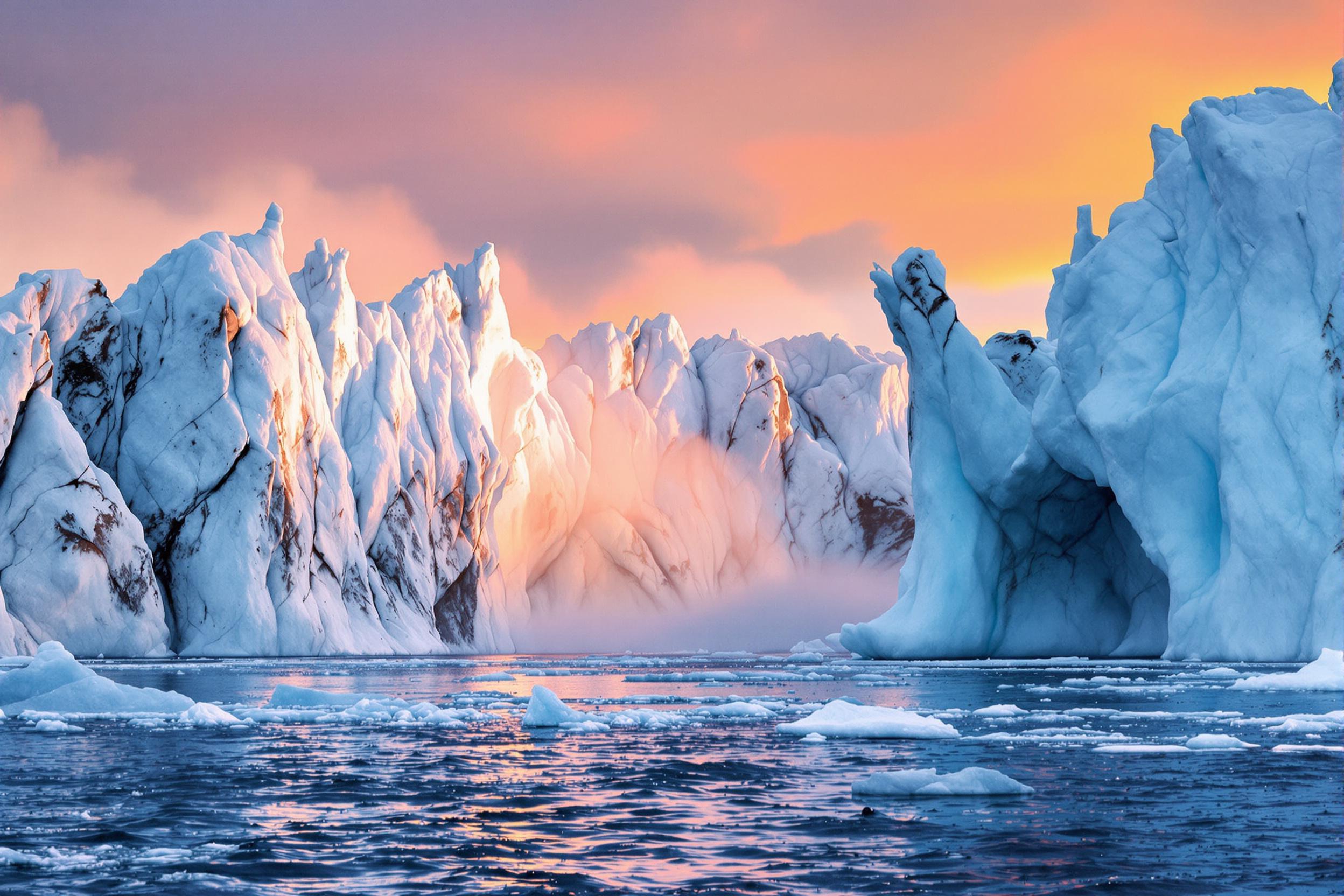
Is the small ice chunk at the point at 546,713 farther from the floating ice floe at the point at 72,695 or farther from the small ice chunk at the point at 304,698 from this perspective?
the floating ice floe at the point at 72,695

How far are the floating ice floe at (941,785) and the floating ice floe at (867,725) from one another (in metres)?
4.23

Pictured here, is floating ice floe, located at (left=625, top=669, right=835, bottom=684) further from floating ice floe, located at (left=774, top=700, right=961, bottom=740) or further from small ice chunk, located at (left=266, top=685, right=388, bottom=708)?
floating ice floe, located at (left=774, top=700, right=961, bottom=740)

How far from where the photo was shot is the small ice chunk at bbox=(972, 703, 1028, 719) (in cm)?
1609

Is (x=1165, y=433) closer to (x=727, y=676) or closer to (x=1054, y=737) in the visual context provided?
(x=727, y=676)

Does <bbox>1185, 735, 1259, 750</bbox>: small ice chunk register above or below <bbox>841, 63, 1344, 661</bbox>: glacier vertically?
below

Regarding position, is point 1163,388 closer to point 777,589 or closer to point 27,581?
point 27,581

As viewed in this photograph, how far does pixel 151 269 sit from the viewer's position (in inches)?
1976

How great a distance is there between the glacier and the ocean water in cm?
1327

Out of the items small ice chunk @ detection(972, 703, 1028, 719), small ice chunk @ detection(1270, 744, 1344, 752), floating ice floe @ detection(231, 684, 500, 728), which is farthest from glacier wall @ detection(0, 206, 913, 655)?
small ice chunk @ detection(1270, 744, 1344, 752)

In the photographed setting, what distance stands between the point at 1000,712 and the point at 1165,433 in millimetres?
17098

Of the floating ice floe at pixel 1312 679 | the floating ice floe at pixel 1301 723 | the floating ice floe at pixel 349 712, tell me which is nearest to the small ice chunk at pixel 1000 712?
the floating ice floe at pixel 1301 723

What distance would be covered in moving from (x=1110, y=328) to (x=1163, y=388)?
2949 millimetres

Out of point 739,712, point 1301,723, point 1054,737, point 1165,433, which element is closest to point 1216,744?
point 1054,737

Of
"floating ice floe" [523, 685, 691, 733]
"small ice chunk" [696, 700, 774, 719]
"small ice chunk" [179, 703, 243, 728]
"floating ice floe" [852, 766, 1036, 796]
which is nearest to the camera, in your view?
"floating ice floe" [852, 766, 1036, 796]
